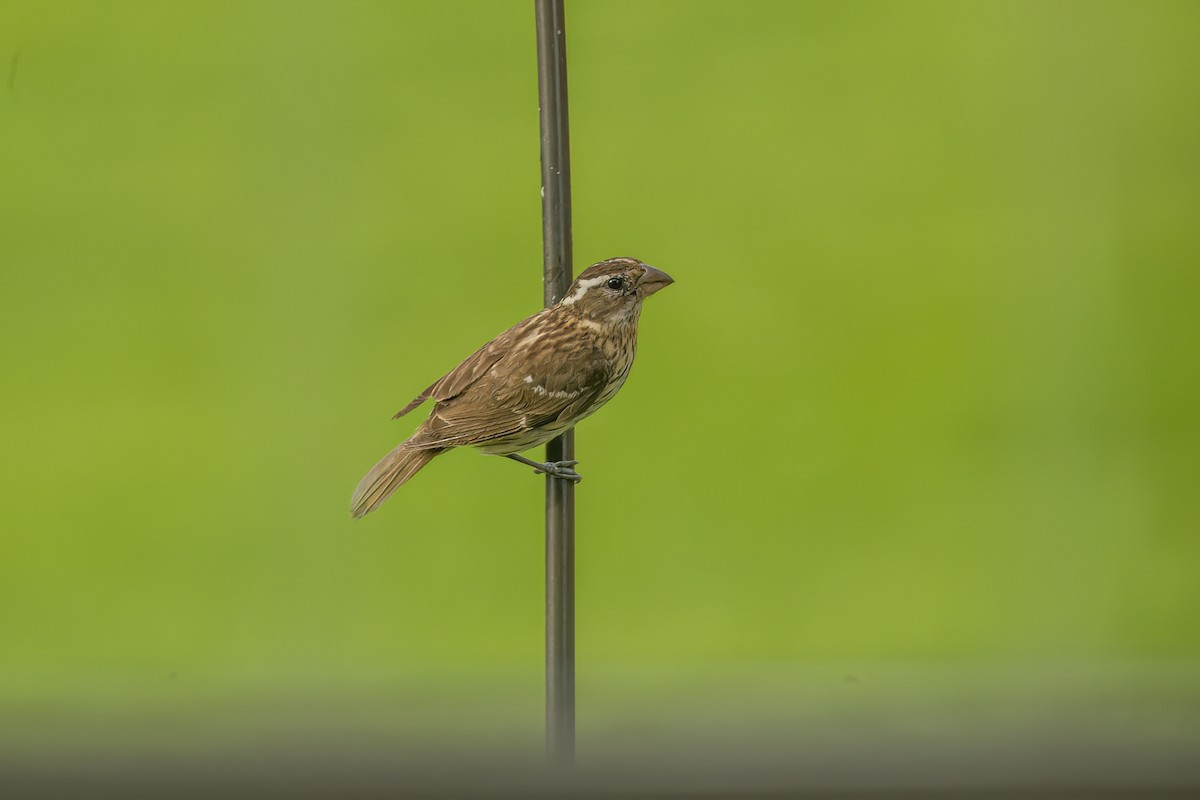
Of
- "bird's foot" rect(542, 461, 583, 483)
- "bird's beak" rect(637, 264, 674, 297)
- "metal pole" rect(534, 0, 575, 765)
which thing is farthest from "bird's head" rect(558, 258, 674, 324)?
"metal pole" rect(534, 0, 575, 765)

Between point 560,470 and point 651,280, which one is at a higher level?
point 651,280

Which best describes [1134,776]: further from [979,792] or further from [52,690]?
[52,690]

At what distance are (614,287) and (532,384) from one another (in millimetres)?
201

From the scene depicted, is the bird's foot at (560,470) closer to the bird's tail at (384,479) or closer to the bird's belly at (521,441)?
the bird's belly at (521,441)

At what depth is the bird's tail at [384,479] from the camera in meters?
1.48

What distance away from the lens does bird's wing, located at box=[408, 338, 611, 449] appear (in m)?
1.48

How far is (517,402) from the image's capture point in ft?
4.87

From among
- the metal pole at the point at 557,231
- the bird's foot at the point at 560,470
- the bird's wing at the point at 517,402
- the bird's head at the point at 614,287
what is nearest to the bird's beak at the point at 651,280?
the bird's head at the point at 614,287

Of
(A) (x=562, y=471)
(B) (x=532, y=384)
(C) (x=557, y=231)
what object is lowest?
(A) (x=562, y=471)

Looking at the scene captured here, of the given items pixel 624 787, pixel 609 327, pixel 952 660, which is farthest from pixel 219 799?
pixel 952 660

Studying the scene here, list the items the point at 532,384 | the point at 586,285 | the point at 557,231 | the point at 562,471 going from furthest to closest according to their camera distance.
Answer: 1. the point at 586,285
2. the point at 532,384
3. the point at 562,471
4. the point at 557,231

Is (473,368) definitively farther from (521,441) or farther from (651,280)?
(651,280)

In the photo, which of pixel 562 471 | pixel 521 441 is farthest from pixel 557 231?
pixel 521 441

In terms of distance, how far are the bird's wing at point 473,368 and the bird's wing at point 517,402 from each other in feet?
0.05
